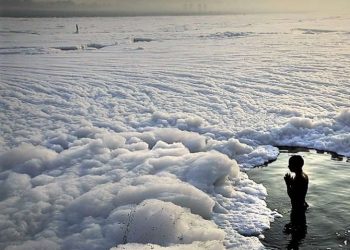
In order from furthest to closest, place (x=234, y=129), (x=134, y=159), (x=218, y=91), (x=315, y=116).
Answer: (x=218, y=91)
(x=315, y=116)
(x=234, y=129)
(x=134, y=159)

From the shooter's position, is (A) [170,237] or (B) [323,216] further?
(B) [323,216]

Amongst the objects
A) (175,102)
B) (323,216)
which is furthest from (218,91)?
(323,216)

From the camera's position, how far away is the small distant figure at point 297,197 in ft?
20.2

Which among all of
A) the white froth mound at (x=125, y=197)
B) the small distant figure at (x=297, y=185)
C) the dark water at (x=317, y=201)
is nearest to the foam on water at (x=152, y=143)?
the white froth mound at (x=125, y=197)

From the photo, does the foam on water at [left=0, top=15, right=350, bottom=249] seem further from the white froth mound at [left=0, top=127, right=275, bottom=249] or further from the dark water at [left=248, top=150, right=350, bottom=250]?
the dark water at [left=248, top=150, right=350, bottom=250]

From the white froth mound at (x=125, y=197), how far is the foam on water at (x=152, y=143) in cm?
2

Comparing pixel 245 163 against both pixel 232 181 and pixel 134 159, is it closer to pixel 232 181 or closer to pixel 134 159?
pixel 232 181

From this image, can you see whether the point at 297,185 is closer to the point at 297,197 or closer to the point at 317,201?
the point at 297,197

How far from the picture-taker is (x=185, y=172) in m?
7.91

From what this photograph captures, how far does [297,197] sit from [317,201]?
749 millimetres

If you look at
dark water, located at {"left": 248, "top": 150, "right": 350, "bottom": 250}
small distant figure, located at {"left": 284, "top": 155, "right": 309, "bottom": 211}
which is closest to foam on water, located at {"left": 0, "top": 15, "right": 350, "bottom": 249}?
dark water, located at {"left": 248, "top": 150, "right": 350, "bottom": 250}

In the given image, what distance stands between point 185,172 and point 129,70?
12.4 metres

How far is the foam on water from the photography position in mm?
6109

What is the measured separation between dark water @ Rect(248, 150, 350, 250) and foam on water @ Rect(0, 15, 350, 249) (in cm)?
25
